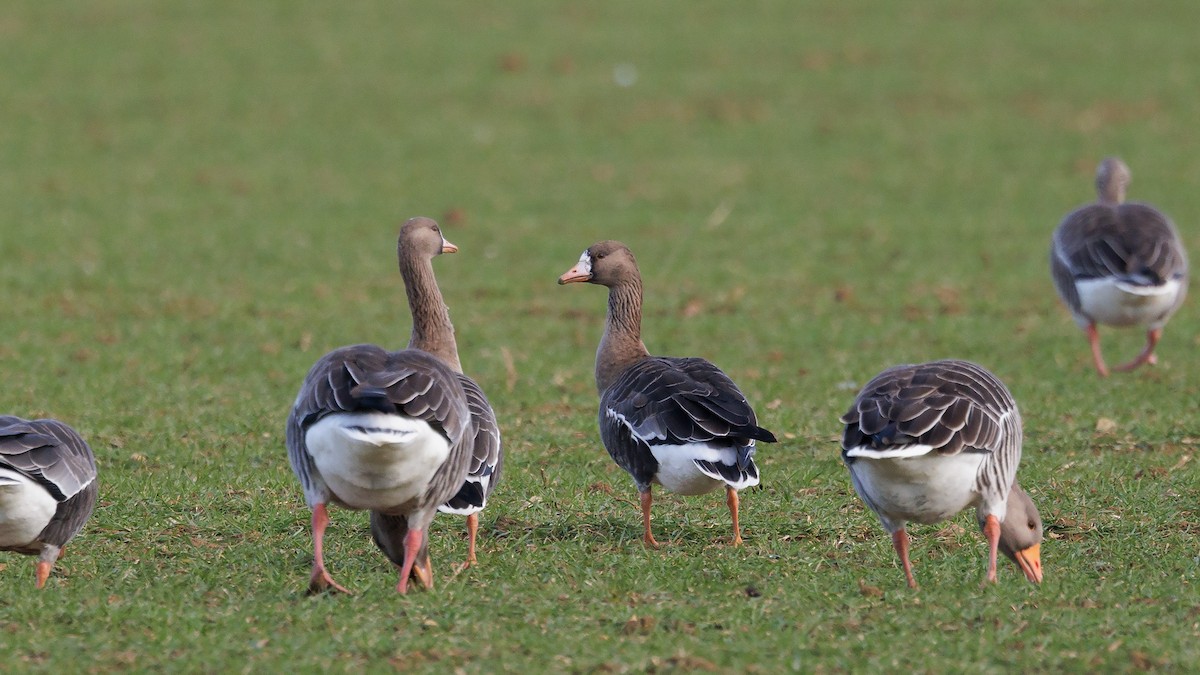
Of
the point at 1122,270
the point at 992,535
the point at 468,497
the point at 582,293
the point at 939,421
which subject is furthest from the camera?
the point at 582,293

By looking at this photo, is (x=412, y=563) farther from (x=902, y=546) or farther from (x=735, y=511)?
(x=902, y=546)

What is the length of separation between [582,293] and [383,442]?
30.0 ft

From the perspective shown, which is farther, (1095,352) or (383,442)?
(1095,352)

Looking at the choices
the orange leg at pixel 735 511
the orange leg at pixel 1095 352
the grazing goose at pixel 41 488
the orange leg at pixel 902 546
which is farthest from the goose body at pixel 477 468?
the orange leg at pixel 1095 352

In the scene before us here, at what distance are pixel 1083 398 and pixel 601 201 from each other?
8715mm

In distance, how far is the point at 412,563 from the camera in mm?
6297

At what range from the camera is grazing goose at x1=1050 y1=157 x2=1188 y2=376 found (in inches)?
445

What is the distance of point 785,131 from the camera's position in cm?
2188

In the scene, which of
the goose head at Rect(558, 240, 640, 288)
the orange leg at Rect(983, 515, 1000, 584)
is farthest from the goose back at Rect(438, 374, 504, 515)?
the orange leg at Rect(983, 515, 1000, 584)

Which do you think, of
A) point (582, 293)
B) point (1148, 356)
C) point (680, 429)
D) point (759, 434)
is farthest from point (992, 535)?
point (582, 293)

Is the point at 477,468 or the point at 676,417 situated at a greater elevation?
the point at 676,417

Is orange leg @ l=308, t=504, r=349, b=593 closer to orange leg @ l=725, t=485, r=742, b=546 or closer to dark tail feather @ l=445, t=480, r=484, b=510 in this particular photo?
dark tail feather @ l=445, t=480, r=484, b=510

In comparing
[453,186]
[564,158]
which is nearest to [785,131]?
[564,158]

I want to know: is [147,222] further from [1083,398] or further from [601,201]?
[1083,398]
